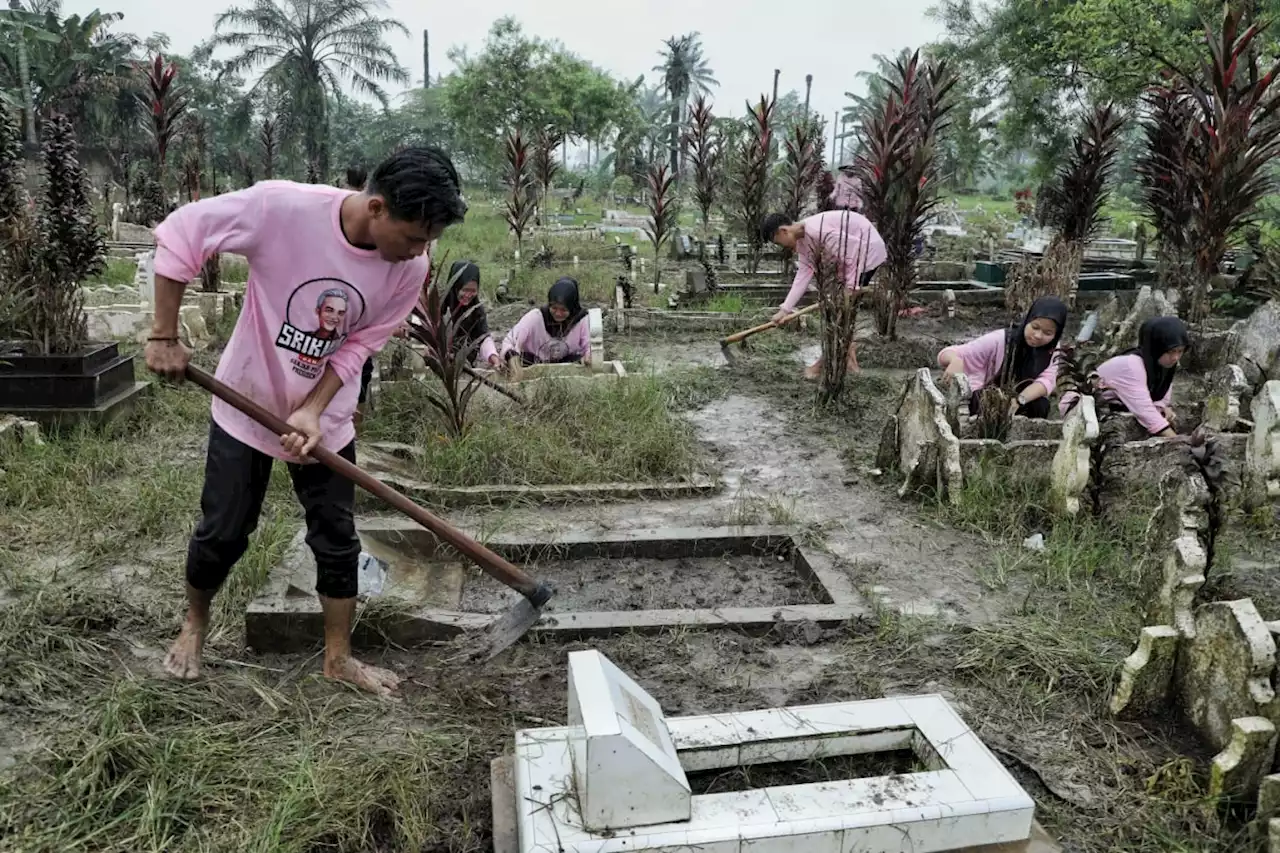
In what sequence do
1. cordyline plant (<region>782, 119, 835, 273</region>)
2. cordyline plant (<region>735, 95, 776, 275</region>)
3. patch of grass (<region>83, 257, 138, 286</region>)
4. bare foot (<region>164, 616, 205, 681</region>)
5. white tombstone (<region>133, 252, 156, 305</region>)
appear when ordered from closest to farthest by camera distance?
bare foot (<region>164, 616, 205, 681</region>) < white tombstone (<region>133, 252, 156, 305</region>) < patch of grass (<region>83, 257, 138, 286</region>) < cordyline plant (<region>735, 95, 776, 275</region>) < cordyline plant (<region>782, 119, 835, 273</region>)

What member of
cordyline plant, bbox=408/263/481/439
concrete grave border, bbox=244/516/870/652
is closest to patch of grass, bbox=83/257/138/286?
cordyline plant, bbox=408/263/481/439

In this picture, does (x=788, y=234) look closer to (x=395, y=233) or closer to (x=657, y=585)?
(x=657, y=585)

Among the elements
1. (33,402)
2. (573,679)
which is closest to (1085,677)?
(573,679)

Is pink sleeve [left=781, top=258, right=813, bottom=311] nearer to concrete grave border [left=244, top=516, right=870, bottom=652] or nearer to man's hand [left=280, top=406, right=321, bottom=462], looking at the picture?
concrete grave border [left=244, top=516, right=870, bottom=652]

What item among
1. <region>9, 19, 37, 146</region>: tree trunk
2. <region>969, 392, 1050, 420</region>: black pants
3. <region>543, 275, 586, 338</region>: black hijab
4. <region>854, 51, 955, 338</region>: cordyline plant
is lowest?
<region>969, 392, 1050, 420</region>: black pants

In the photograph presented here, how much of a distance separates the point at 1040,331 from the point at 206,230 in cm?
430

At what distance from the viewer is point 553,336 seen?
6.43m

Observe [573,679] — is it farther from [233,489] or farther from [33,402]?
[33,402]

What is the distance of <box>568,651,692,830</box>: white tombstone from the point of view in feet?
6.30

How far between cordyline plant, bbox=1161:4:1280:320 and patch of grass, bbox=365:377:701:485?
525 cm

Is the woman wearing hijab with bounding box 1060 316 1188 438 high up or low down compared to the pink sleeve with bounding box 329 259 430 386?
down

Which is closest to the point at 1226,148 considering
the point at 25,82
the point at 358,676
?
the point at 358,676

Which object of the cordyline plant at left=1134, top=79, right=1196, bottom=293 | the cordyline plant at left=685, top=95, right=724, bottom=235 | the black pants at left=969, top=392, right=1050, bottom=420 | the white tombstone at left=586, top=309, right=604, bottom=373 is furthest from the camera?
the cordyline plant at left=685, top=95, right=724, bottom=235

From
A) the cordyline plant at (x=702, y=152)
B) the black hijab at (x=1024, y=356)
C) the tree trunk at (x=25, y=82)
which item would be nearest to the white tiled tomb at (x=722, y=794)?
the black hijab at (x=1024, y=356)
